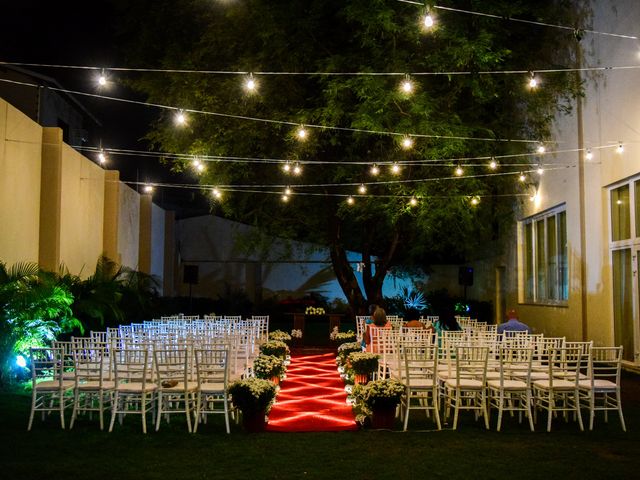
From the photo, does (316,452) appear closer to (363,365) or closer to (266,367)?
(266,367)

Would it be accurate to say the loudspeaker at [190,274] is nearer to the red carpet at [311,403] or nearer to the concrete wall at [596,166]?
the red carpet at [311,403]

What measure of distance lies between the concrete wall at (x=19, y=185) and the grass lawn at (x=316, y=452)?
197 inches

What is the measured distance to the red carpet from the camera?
332 inches

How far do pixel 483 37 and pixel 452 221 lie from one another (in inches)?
244

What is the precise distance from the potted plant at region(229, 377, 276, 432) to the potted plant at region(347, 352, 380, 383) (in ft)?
8.83

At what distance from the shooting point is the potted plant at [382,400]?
7867 mm

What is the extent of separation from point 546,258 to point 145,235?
1271 centimetres

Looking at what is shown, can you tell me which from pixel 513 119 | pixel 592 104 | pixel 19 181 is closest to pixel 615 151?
pixel 592 104

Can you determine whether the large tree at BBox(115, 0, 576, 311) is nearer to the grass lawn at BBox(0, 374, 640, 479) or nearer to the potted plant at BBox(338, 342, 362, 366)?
the potted plant at BBox(338, 342, 362, 366)

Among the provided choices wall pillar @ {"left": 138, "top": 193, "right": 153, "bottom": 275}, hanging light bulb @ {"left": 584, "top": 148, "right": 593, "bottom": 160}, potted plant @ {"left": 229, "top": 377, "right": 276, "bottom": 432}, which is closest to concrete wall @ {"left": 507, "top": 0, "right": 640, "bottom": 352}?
hanging light bulb @ {"left": 584, "top": 148, "right": 593, "bottom": 160}

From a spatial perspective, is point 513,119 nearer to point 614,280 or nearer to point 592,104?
point 592,104

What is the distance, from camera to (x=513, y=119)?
751 inches

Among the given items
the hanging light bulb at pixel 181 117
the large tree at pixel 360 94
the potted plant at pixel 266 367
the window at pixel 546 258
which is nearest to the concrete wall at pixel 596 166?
the window at pixel 546 258

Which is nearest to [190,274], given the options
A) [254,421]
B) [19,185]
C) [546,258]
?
[19,185]
